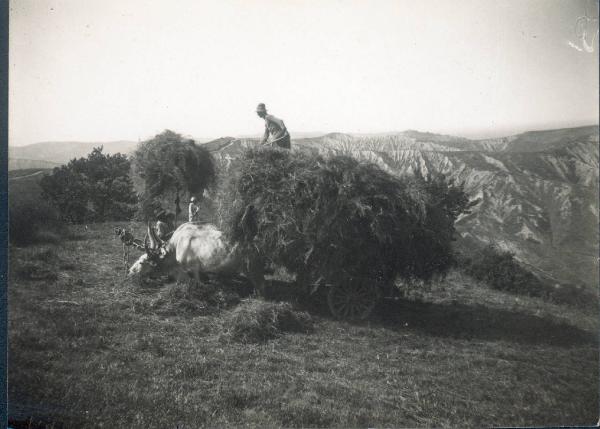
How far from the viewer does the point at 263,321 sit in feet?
17.7

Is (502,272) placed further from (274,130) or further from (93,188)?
(93,188)

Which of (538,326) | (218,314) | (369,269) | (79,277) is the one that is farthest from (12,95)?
(538,326)

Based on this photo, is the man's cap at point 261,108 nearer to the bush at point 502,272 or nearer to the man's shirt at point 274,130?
the man's shirt at point 274,130

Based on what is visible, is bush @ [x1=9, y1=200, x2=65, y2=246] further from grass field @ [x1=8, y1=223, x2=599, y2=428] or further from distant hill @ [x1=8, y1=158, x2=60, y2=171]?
distant hill @ [x1=8, y1=158, x2=60, y2=171]

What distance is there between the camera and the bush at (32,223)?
5074mm

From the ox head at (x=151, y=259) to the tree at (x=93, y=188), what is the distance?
1.31 meters

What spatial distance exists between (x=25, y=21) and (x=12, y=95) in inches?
37.5

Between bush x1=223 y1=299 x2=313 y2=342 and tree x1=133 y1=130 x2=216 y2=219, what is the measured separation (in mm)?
2729

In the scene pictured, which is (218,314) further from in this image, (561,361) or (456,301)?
(561,361)

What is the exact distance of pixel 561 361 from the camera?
18.3ft

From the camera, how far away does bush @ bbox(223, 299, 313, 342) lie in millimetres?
5219

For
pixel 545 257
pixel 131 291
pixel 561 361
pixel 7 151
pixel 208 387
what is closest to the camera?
pixel 208 387

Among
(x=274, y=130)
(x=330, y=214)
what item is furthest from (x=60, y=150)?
(x=330, y=214)

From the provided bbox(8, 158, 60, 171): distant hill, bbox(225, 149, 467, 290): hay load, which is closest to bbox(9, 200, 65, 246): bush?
bbox(8, 158, 60, 171): distant hill
